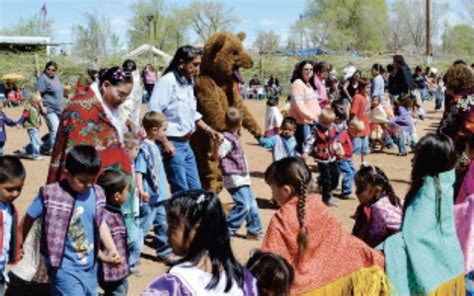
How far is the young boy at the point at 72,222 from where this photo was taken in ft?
12.6

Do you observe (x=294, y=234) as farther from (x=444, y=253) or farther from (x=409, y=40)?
(x=409, y=40)

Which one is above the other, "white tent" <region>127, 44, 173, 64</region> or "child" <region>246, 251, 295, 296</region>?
"white tent" <region>127, 44, 173, 64</region>

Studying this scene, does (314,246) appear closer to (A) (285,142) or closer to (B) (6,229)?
(B) (6,229)

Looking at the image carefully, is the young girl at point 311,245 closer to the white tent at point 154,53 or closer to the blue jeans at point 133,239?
the blue jeans at point 133,239

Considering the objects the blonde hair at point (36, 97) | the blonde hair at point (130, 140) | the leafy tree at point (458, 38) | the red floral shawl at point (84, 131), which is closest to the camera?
the red floral shawl at point (84, 131)

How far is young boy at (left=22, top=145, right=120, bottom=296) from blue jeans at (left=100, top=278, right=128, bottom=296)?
557mm

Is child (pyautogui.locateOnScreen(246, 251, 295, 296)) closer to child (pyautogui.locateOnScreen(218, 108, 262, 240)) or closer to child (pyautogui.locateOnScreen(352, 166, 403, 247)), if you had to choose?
child (pyautogui.locateOnScreen(352, 166, 403, 247))

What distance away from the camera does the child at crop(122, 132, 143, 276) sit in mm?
5352

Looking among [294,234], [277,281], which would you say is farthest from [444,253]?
[277,281]

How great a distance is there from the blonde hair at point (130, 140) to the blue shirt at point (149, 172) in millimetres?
314

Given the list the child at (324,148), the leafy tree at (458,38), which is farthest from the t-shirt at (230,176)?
the leafy tree at (458,38)

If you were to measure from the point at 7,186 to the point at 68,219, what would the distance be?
1.36ft

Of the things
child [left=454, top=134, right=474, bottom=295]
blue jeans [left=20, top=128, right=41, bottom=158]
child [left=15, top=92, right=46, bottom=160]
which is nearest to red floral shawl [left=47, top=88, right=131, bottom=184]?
child [left=454, top=134, right=474, bottom=295]

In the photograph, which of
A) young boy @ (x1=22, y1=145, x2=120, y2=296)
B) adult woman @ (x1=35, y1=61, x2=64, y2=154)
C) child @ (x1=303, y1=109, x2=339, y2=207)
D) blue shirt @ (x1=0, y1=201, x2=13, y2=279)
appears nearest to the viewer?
blue shirt @ (x1=0, y1=201, x2=13, y2=279)
